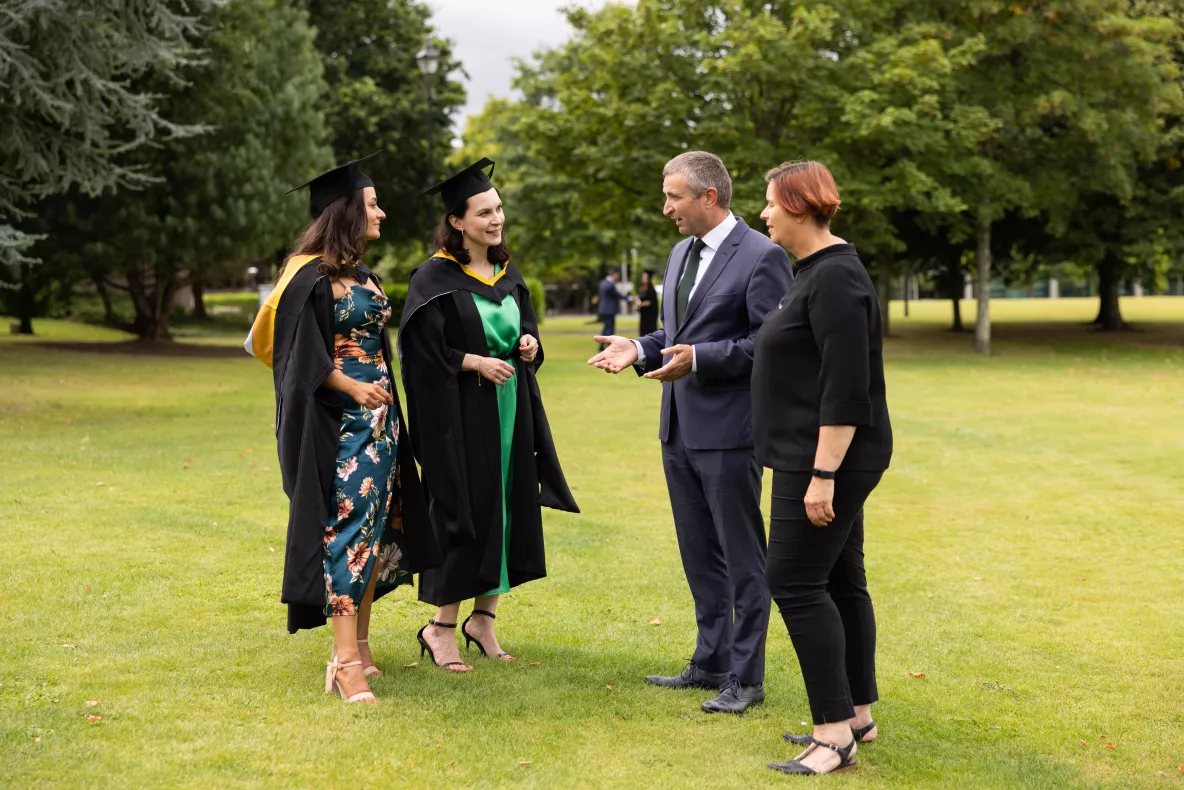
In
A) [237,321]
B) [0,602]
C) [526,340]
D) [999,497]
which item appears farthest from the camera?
[237,321]

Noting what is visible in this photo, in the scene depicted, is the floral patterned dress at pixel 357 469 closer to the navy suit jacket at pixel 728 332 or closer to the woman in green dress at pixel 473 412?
the woman in green dress at pixel 473 412

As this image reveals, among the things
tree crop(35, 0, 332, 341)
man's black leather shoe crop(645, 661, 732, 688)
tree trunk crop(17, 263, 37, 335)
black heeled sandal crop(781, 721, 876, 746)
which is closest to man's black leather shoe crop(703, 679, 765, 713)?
man's black leather shoe crop(645, 661, 732, 688)

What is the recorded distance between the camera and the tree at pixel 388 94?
39.9m

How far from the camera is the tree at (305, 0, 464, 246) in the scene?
39869mm

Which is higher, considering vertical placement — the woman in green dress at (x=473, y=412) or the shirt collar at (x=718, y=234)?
the shirt collar at (x=718, y=234)

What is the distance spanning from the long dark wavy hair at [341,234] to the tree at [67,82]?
1039 cm

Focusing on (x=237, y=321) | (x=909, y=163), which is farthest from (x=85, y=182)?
(x=237, y=321)

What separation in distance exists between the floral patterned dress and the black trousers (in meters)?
1.84

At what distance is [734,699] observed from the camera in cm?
553

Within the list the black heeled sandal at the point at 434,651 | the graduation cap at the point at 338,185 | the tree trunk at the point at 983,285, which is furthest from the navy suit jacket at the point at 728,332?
the tree trunk at the point at 983,285

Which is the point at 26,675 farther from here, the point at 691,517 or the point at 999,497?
the point at 999,497

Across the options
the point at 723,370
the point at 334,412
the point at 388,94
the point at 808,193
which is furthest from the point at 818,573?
the point at 388,94

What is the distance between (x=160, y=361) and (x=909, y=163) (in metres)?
17.4

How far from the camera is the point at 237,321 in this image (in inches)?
1972
